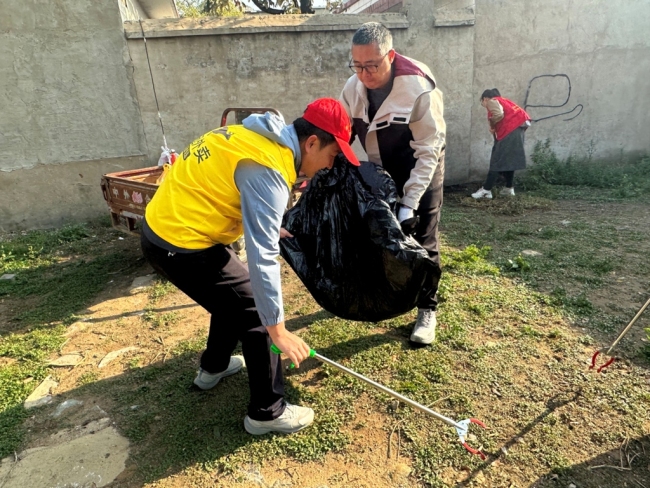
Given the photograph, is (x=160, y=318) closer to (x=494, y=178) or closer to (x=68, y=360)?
(x=68, y=360)

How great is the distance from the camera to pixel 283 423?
83.5 inches

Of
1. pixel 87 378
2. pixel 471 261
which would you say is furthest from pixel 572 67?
pixel 87 378

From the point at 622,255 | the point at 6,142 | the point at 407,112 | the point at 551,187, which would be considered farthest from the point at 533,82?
the point at 6,142

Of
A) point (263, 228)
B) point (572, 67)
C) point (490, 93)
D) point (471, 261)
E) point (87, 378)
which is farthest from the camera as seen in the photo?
point (572, 67)

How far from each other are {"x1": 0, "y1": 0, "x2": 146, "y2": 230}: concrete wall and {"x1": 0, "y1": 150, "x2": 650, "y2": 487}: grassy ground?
1636 mm

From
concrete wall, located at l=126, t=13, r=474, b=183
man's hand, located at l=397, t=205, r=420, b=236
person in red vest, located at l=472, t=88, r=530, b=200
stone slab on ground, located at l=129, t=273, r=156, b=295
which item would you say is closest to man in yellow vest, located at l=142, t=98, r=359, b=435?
man's hand, located at l=397, t=205, r=420, b=236

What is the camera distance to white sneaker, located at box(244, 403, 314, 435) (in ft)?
6.94

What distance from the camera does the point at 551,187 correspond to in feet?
22.0

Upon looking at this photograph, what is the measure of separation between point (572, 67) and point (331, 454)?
756cm

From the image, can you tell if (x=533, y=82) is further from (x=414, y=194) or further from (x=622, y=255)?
(x=414, y=194)

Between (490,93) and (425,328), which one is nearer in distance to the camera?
(425,328)

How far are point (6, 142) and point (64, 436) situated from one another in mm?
4690

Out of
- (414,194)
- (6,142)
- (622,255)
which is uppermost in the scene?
(6,142)

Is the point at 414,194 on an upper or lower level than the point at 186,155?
lower
